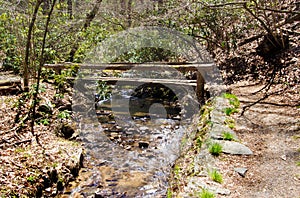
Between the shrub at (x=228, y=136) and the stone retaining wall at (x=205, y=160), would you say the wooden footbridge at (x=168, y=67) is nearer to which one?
the stone retaining wall at (x=205, y=160)

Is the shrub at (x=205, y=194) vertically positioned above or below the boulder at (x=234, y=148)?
below

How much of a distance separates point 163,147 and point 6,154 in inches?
127

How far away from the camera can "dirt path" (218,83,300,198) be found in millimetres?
3082

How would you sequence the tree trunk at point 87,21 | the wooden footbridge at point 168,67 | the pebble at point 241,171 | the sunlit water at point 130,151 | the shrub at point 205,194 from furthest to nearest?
the tree trunk at point 87,21 → the wooden footbridge at point 168,67 → the sunlit water at point 130,151 → the pebble at point 241,171 → the shrub at point 205,194

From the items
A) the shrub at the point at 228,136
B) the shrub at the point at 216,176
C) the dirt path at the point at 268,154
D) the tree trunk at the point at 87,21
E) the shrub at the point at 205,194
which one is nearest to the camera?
the shrub at the point at 205,194

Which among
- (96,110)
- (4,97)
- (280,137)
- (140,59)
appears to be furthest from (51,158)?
(140,59)

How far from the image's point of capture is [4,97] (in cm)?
728

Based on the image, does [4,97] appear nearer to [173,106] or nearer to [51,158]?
[51,158]

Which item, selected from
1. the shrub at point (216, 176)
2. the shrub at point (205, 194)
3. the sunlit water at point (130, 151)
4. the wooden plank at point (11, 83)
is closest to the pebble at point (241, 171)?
the shrub at point (216, 176)

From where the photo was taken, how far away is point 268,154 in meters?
3.86

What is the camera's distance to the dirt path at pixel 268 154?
3082mm

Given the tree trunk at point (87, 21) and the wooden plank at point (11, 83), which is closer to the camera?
the wooden plank at point (11, 83)

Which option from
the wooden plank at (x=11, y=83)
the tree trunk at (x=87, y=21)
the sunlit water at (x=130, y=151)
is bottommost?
the sunlit water at (x=130, y=151)

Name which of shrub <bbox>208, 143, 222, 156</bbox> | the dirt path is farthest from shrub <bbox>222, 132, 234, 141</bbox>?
shrub <bbox>208, 143, 222, 156</bbox>
